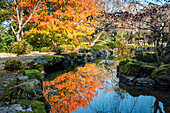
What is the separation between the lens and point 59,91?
16.2 ft

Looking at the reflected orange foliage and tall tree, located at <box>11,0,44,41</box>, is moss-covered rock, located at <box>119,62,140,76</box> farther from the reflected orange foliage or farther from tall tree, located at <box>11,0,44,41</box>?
tall tree, located at <box>11,0,44,41</box>

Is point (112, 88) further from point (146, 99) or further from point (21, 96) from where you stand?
point (21, 96)

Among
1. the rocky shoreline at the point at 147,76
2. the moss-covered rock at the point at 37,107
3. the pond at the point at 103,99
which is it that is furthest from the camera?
the rocky shoreline at the point at 147,76

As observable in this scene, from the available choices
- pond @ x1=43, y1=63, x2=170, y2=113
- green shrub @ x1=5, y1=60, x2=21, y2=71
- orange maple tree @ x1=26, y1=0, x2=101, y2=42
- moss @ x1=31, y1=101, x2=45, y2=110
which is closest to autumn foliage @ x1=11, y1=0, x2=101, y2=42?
orange maple tree @ x1=26, y1=0, x2=101, y2=42

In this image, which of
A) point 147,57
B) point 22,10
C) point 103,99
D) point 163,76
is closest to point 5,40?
point 22,10

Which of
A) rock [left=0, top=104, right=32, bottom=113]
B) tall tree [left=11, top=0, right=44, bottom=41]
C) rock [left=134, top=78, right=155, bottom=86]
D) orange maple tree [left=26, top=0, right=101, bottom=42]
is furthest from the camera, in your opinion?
orange maple tree [left=26, top=0, right=101, bottom=42]

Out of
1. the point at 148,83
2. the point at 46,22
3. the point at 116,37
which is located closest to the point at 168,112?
the point at 148,83

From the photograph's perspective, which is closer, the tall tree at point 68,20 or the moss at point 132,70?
the moss at point 132,70

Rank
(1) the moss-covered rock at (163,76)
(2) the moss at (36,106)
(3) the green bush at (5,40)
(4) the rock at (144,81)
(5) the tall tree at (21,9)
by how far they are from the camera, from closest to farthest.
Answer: (2) the moss at (36,106), (1) the moss-covered rock at (163,76), (4) the rock at (144,81), (3) the green bush at (5,40), (5) the tall tree at (21,9)

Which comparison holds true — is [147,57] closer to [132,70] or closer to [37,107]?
[132,70]

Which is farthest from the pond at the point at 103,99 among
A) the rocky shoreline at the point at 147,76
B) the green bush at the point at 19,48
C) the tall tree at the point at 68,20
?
the tall tree at the point at 68,20

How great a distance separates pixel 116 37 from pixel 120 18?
2129 cm

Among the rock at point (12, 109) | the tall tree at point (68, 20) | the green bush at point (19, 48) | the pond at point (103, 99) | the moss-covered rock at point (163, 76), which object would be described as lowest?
the pond at point (103, 99)

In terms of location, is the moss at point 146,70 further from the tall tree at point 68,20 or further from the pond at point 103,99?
the tall tree at point 68,20
